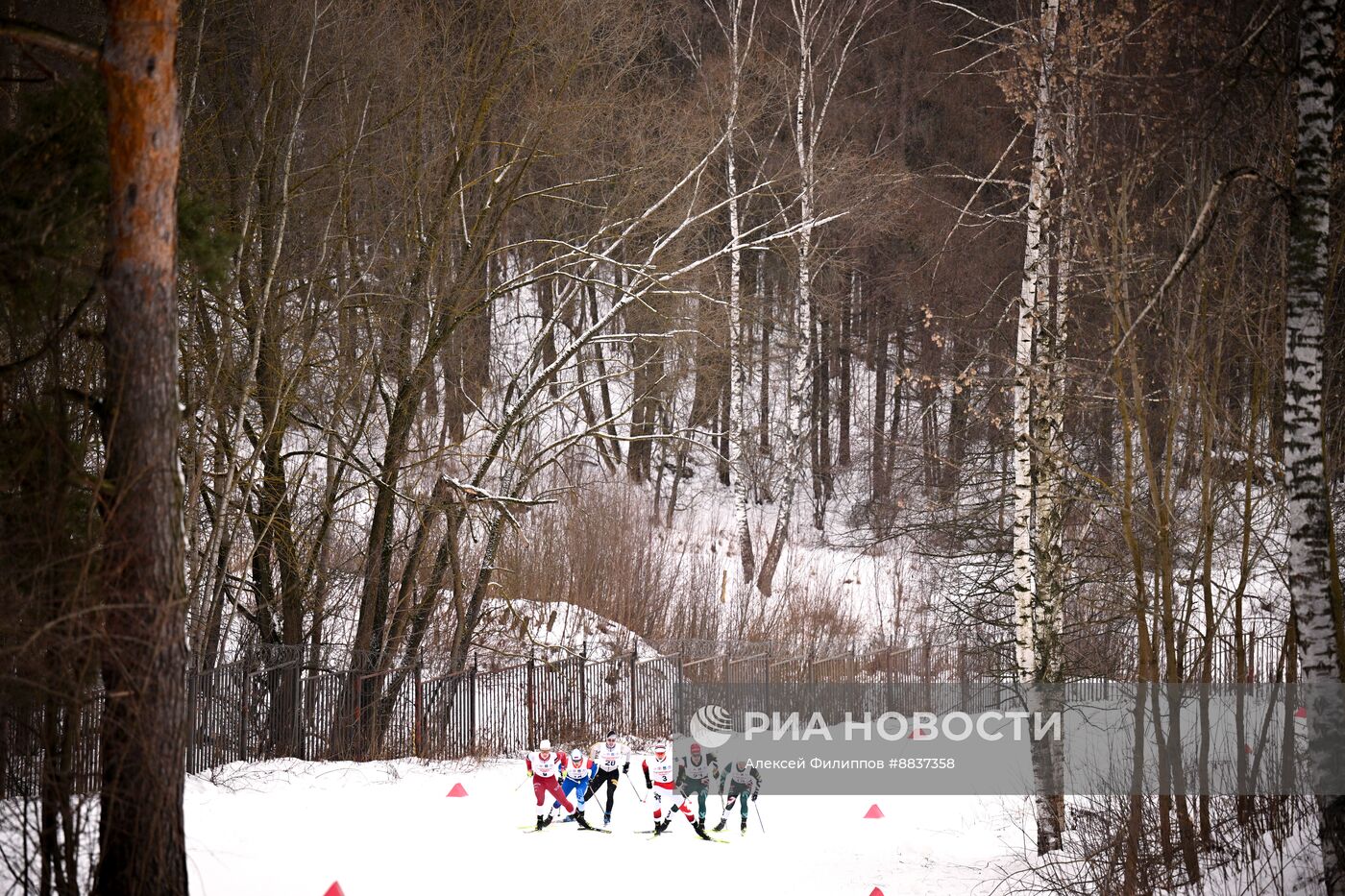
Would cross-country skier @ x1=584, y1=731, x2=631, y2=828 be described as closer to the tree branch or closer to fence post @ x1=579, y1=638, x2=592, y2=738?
fence post @ x1=579, y1=638, x2=592, y2=738

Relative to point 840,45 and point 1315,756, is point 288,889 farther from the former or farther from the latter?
point 840,45

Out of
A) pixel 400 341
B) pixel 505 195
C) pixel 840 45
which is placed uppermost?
pixel 840 45

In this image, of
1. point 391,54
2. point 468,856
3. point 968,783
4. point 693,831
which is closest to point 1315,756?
point 693,831

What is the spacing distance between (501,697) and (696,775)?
588cm

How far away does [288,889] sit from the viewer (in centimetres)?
845

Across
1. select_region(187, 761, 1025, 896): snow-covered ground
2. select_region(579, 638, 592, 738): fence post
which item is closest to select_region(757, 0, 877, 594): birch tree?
select_region(579, 638, 592, 738): fence post

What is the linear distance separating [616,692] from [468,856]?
23.4ft

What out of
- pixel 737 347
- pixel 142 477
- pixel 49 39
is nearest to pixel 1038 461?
pixel 737 347

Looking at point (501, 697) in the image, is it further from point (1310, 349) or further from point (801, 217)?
point (1310, 349)

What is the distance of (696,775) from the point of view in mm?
10398

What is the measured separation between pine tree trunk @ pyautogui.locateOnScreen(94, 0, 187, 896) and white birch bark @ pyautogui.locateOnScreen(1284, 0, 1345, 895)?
23.5 ft

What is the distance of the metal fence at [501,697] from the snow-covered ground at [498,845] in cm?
83

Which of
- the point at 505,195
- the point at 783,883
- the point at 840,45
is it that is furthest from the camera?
the point at 840,45

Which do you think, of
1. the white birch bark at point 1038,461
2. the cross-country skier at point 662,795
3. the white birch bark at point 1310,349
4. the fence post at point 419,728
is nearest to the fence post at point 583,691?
the fence post at point 419,728
